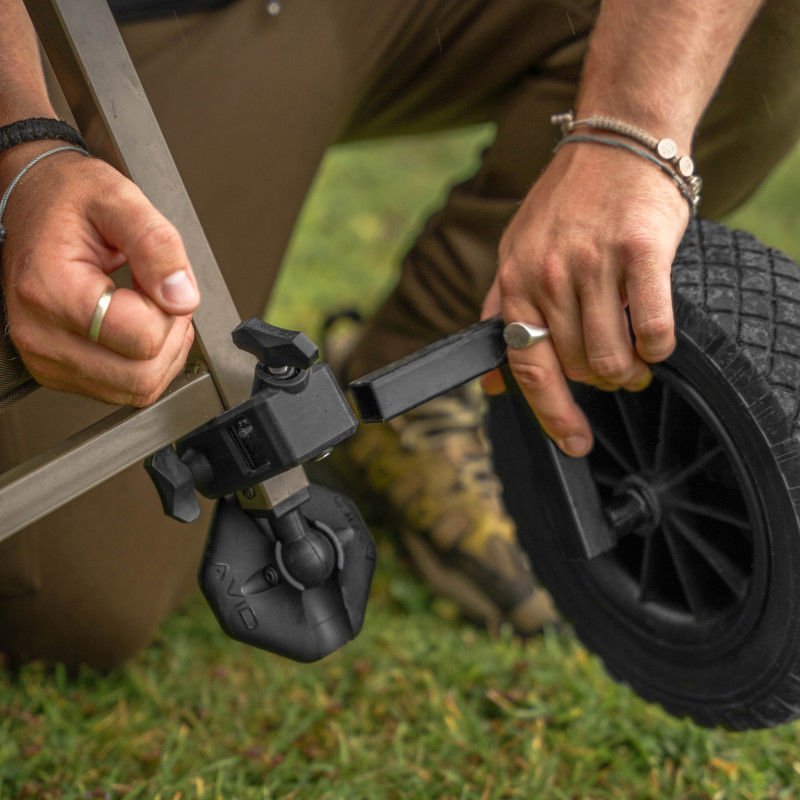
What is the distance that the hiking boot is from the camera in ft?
5.74

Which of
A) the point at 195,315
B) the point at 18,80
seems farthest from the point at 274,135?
the point at 195,315

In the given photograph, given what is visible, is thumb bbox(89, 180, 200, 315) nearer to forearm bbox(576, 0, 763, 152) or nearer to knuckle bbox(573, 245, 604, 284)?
knuckle bbox(573, 245, 604, 284)

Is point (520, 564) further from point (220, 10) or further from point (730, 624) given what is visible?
point (220, 10)

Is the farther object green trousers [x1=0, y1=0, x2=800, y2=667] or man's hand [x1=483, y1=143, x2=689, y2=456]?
green trousers [x1=0, y1=0, x2=800, y2=667]

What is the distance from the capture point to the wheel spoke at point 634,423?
1192 mm

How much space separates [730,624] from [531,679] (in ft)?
1.61

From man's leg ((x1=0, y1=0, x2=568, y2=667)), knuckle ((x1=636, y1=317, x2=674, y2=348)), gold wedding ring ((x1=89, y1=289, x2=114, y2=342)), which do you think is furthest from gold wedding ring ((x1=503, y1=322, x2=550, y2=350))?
man's leg ((x1=0, y1=0, x2=568, y2=667))

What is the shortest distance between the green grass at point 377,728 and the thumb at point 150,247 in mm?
716

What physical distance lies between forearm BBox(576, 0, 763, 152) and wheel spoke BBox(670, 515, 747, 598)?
1.56ft

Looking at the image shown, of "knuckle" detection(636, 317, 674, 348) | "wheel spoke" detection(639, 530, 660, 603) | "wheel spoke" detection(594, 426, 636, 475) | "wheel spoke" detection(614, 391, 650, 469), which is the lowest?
"wheel spoke" detection(639, 530, 660, 603)

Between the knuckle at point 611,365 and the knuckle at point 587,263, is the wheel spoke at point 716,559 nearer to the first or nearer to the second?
the knuckle at point 611,365

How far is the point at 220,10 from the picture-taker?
149cm

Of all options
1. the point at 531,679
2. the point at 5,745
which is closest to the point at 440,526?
the point at 531,679

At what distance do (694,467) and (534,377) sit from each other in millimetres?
231
